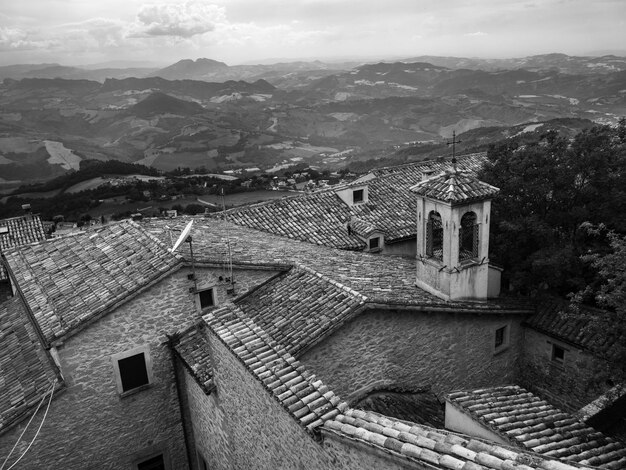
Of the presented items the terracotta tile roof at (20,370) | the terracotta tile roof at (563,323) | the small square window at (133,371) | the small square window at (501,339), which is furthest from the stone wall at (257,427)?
the terracotta tile roof at (563,323)

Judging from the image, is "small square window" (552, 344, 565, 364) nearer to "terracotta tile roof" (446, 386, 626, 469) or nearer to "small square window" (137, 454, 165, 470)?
"terracotta tile roof" (446, 386, 626, 469)

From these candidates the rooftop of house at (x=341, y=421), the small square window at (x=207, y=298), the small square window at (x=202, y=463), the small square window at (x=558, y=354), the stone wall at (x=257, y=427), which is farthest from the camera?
the small square window at (x=558, y=354)

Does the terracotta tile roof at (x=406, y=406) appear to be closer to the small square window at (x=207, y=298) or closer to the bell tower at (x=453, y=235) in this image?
the bell tower at (x=453, y=235)

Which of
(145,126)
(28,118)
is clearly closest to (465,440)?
(145,126)

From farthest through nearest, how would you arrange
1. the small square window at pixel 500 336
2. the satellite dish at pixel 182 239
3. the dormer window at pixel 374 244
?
1. the dormer window at pixel 374 244
2. the small square window at pixel 500 336
3. the satellite dish at pixel 182 239

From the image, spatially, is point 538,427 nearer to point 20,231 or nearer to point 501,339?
point 501,339

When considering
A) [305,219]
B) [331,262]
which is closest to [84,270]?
[331,262]

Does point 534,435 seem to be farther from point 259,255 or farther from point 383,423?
point 259,255
